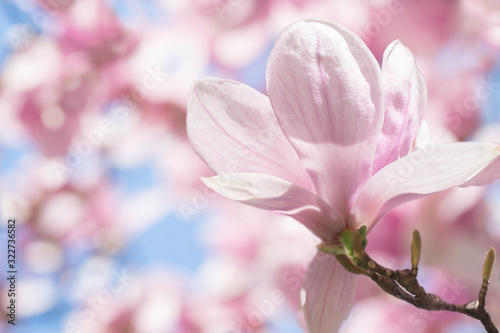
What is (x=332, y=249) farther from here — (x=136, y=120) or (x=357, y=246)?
(x=136, y=120)

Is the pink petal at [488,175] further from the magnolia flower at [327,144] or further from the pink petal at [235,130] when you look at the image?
the pink petal at [235,130]

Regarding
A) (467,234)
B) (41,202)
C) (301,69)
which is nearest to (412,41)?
(467,234)

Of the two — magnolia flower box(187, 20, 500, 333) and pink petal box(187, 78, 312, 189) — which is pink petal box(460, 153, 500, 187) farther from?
pink petal box(187, 78, 312, 189)

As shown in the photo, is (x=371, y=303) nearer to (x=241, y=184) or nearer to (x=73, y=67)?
(x=241, y=184)

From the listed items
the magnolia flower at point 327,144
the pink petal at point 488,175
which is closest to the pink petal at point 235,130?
the magnolia flower at point 327,144

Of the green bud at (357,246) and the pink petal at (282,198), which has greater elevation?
the pink petal at (282,198)

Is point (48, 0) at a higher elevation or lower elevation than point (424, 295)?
higher
